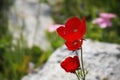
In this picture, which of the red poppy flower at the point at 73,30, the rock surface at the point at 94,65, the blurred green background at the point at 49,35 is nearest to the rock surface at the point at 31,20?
the blurred green background at the point at 49,35

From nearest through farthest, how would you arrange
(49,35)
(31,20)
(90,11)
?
1. (49,35)
2. (90,11)
3. (31,20)

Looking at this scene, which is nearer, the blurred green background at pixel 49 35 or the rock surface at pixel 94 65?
the rock surface at pixel 94 65

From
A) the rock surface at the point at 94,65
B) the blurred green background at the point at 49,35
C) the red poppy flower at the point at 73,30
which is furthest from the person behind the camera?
the blurred green background at the point at 49,35

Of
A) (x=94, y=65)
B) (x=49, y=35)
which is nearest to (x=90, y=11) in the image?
(x=49, y=35)

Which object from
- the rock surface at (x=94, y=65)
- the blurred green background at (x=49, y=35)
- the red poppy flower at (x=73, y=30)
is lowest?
the red poppy flower at (x=73, y=30)

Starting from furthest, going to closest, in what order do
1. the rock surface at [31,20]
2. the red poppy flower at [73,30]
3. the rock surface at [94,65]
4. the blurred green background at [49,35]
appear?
the rock surface at [31,20] → the blurred green background at [49,35] → the rock surface at [94,65] → the red poppy flower at [73,30]

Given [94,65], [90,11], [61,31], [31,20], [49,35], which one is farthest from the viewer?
[31,20]

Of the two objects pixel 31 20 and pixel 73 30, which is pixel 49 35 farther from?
pixel 73 30

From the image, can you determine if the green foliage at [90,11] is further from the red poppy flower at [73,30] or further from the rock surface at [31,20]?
the red poppy flower at [73,30]
